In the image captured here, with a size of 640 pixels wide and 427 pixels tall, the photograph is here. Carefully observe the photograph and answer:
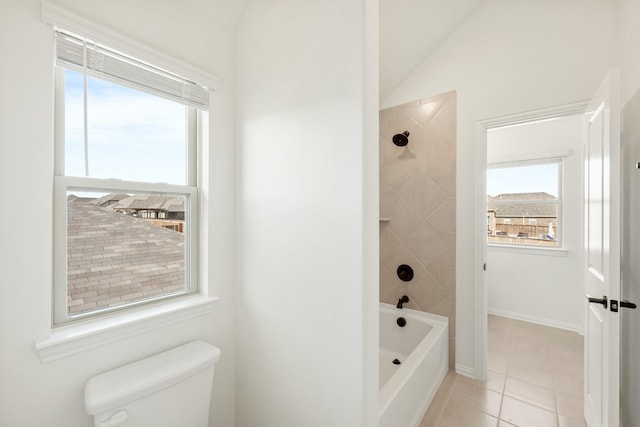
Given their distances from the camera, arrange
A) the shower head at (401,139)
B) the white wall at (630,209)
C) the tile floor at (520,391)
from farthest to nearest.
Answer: the shower head at (401,139), the tile floor at (520,391), the white wall at (630,209)

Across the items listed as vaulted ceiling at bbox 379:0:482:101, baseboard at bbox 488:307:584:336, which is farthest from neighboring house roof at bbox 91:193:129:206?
baseboard at bbox 488:307:584:336

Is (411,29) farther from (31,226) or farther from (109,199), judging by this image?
(31,226)

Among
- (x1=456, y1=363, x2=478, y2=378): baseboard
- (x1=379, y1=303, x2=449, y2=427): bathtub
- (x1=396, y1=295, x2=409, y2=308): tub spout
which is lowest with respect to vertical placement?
(x1=456, y1=363, x2=478, y2=378): baseboard

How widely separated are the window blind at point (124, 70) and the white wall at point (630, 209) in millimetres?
2327

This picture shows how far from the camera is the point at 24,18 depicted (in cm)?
94

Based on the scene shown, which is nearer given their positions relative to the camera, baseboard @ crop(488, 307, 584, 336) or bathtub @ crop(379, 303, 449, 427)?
bathtub @ crop(379, 303, 449, 427)

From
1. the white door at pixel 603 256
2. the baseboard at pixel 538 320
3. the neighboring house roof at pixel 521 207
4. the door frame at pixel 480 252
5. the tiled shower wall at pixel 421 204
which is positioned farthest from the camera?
the neighboring house roof at pixel 521 207

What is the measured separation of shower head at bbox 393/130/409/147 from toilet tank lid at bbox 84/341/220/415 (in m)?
2.17

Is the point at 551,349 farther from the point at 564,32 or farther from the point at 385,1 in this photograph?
the point at 385,1

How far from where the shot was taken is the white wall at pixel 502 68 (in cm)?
182

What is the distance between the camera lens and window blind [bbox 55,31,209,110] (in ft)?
3.38

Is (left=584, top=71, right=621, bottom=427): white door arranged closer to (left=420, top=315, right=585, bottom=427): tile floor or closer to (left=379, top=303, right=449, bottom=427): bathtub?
(left=420, top=315, right=585, bottom=427): tile floor

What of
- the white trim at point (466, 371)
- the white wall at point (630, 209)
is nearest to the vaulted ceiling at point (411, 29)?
the white wall at point (630, 209)

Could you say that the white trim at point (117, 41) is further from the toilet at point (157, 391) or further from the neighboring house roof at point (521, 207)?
the neighboring house roof at point (521, 207)
